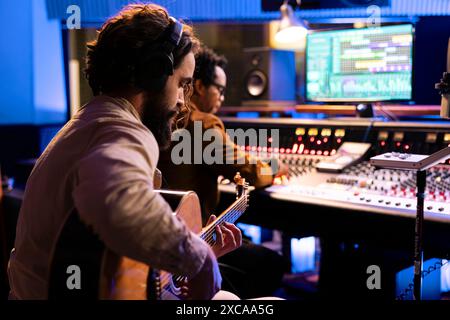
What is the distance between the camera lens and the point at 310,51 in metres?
2.94

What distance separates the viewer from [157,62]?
1.29 m

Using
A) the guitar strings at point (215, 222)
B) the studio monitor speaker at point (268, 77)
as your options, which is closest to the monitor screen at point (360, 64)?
the studio monitor speaker at point (268, 77)

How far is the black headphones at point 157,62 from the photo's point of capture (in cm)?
129

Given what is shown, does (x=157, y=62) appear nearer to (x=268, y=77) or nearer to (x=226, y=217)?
(x=226, y=217)

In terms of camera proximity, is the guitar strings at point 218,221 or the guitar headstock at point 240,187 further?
the guitar headstock at point 240,187

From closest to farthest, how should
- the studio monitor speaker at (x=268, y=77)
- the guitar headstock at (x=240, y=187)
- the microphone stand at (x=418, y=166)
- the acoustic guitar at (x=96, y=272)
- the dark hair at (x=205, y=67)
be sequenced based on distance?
the acoustic guitar at (x=96, y=272)
the microphone stand at (x=418, y=166)
the guitar headstock at (x=240, y=187)
the dark hair at (x=205, y=67)
the studio monitor speaker at (x=268, y=77)

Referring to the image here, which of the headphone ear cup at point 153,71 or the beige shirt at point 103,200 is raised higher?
the headphone ear cup at point 153,71

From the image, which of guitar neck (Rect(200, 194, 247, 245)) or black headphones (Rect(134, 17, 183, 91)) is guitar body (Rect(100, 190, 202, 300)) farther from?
black headphones (Rect(134, 17, 183, 91))

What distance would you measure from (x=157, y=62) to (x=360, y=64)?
175 centimetres

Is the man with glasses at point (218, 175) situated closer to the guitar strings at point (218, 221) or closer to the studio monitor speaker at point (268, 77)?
the guitar strings at point (218, 221)

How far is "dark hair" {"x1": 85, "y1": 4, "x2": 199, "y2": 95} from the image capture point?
130 cm

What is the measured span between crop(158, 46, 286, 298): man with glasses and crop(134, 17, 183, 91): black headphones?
1015 mm

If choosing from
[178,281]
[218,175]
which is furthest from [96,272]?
[218,175]

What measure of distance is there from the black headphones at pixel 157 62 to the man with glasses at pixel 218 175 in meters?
1.02
